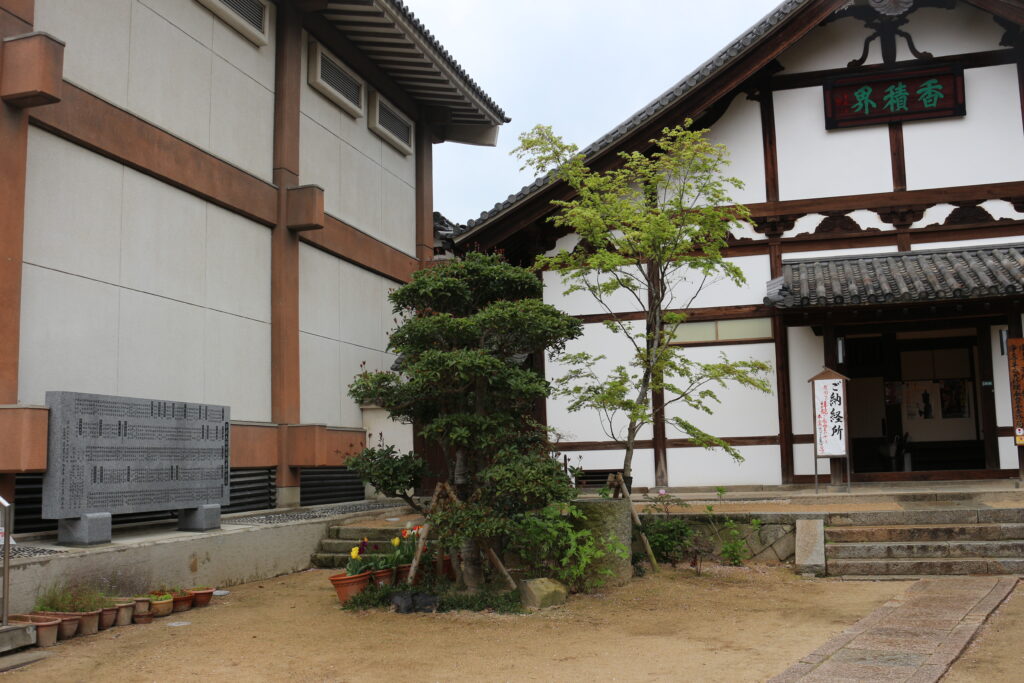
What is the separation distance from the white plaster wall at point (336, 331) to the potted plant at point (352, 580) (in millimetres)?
5480

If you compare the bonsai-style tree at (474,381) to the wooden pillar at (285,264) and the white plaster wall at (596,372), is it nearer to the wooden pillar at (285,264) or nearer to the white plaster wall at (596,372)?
the wooden pillar at (285,264)

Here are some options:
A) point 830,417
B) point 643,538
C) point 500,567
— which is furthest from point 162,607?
point 830,417

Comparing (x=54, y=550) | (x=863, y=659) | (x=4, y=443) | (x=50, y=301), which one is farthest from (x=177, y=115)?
(x=863, y=659)

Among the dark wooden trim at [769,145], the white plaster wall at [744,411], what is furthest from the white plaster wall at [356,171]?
the dark wooden trim at [769,145]

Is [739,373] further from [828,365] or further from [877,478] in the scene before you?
[877,478]

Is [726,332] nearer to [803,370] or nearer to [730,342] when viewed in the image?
[730,342]

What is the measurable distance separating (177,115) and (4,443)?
17.3 ft

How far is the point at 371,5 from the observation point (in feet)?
46.5

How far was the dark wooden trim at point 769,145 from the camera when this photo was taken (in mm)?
15531

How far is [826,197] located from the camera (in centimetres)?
1547

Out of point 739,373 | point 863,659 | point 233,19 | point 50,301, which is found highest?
point 233,19

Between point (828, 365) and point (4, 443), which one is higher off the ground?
point (828, 365)

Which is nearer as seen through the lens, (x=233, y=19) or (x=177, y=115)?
(x=177, y=115)

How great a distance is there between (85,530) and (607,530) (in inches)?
204
